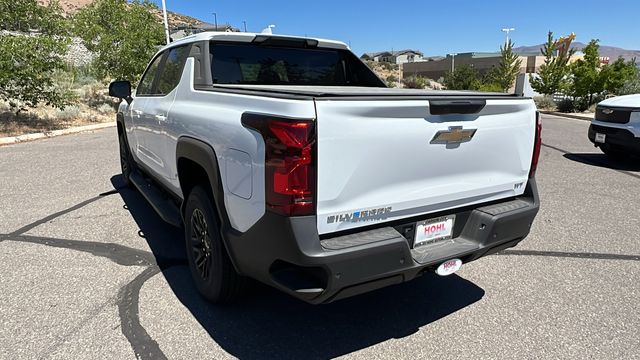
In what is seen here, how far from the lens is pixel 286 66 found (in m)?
4.19

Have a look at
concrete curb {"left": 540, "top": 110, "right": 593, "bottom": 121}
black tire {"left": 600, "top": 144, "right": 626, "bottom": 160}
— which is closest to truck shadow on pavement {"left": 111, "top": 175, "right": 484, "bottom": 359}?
black tire {"left": 600, "top": 144, "right": 626, "bottom": 160}

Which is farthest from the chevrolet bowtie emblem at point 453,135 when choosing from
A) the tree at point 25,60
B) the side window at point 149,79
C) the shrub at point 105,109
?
the shrub at point 105,109

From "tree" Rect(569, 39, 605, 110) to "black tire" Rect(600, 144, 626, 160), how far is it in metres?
11.8

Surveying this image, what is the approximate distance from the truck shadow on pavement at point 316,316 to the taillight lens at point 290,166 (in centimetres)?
106

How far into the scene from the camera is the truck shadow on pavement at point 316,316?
2.72 meters

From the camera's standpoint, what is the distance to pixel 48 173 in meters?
7.42

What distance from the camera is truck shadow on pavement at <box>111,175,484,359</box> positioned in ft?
8.94

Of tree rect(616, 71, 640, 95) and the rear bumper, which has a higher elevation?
tree rect(616, 71, 640, 95)

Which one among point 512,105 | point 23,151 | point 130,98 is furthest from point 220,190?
point 23,151

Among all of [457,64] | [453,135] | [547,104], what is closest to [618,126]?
[453,135]

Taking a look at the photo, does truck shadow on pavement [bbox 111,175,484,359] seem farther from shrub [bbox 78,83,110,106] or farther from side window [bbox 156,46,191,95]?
shrub [bbox 78,83,110,106]

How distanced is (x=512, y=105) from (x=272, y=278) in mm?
1832

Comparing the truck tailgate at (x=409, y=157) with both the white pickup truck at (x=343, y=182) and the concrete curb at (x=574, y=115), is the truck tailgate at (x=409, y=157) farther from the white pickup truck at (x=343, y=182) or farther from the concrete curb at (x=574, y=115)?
the concrete curb at (x=574, y=115)

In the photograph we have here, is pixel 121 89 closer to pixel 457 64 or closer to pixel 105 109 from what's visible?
pixel 105 109
